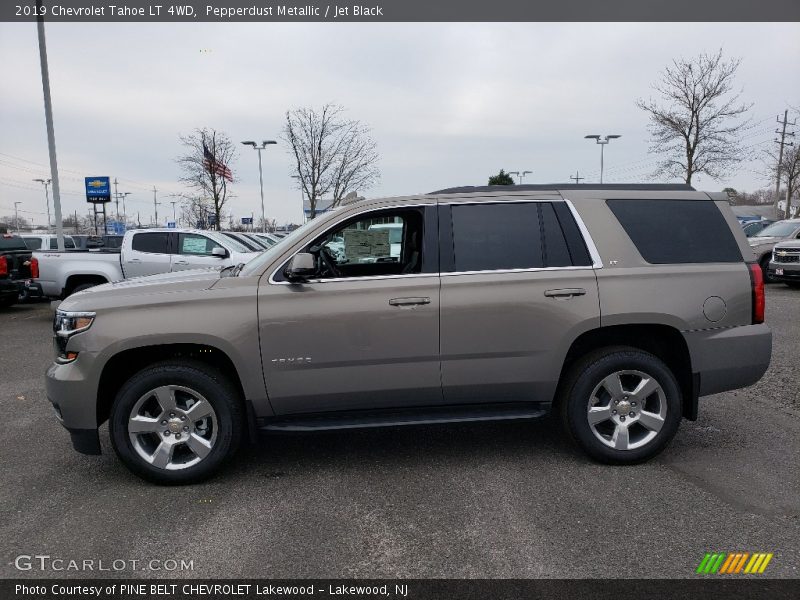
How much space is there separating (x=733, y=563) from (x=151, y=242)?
36.3 feet

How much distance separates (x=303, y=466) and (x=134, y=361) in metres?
1.40

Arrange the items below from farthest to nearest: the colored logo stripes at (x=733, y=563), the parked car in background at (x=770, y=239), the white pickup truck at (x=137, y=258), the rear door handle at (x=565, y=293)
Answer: the parked car in background at (x=770, y=239) → the white pickup truck at (x=137, y=258) → the rear door handle at (x=565, y=293) → the colored logo stripes at (x=733, y=563)

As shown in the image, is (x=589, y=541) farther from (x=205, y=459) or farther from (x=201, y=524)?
(x=205, y=459)

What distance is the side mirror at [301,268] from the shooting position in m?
3.69

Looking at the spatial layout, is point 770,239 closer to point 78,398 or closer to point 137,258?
point 137,258

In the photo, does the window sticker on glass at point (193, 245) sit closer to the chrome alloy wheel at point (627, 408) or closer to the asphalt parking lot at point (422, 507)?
the asphalt parking lot at point (422, 507)

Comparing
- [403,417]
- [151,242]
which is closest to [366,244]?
[403,417]

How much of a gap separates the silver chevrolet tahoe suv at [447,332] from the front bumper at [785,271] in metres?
12.7

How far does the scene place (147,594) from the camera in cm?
267

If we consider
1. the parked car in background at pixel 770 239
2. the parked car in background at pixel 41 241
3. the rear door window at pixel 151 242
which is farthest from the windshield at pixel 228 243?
the parked car in background at pixel 770 239

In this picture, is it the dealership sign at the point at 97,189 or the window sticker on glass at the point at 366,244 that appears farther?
the dealership sign at the point at 97,189

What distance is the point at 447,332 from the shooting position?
383cm

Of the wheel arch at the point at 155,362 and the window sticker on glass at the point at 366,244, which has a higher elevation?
the window sticker on glass at the point at 366,244

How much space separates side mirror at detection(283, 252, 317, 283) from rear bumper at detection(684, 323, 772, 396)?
2692 millimetres
